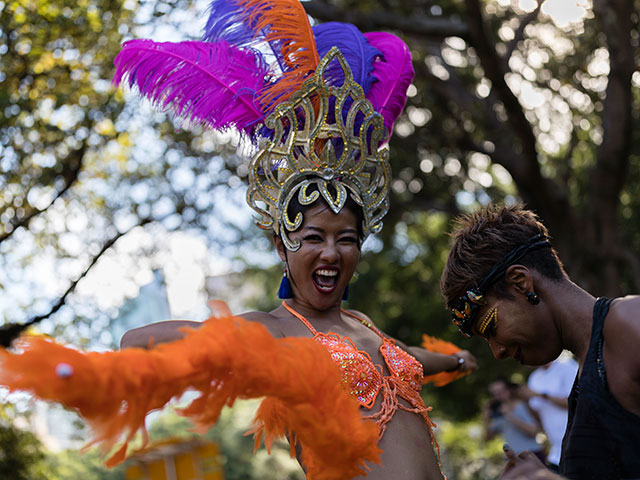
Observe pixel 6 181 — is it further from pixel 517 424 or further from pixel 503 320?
pixel 503 320

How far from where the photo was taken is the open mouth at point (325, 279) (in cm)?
327

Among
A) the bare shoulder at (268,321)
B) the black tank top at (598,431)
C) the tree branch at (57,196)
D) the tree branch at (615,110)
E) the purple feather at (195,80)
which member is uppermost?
the purple feather at (195,80)

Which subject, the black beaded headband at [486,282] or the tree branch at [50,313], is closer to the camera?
the black beaded headband at [486,282]

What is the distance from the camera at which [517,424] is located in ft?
22.9

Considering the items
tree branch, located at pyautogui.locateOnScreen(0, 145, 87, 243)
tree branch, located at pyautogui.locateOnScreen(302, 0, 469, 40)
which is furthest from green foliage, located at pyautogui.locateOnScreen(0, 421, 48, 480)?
tree branch, located at pyautogui.locateOnScreen(302, 0, 469, 40)

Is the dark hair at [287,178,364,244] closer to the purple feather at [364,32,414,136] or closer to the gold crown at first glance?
the gold crown

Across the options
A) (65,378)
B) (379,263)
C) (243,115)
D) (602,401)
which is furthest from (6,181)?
(379,263)

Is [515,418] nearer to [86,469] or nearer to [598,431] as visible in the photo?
[598,431]

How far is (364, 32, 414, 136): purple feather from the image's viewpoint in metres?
3.86

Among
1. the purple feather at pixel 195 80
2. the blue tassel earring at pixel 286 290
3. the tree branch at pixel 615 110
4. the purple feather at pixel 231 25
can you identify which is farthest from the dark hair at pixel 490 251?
the tree branch at pixel 615 110

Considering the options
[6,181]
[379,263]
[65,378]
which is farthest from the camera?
[379,263]

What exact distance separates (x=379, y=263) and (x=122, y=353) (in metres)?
14.7

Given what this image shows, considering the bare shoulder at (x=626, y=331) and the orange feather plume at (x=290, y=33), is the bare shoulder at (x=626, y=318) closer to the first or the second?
the bare shoulder at (x=626, y=331)

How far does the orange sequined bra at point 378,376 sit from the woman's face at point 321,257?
130 millimetres
